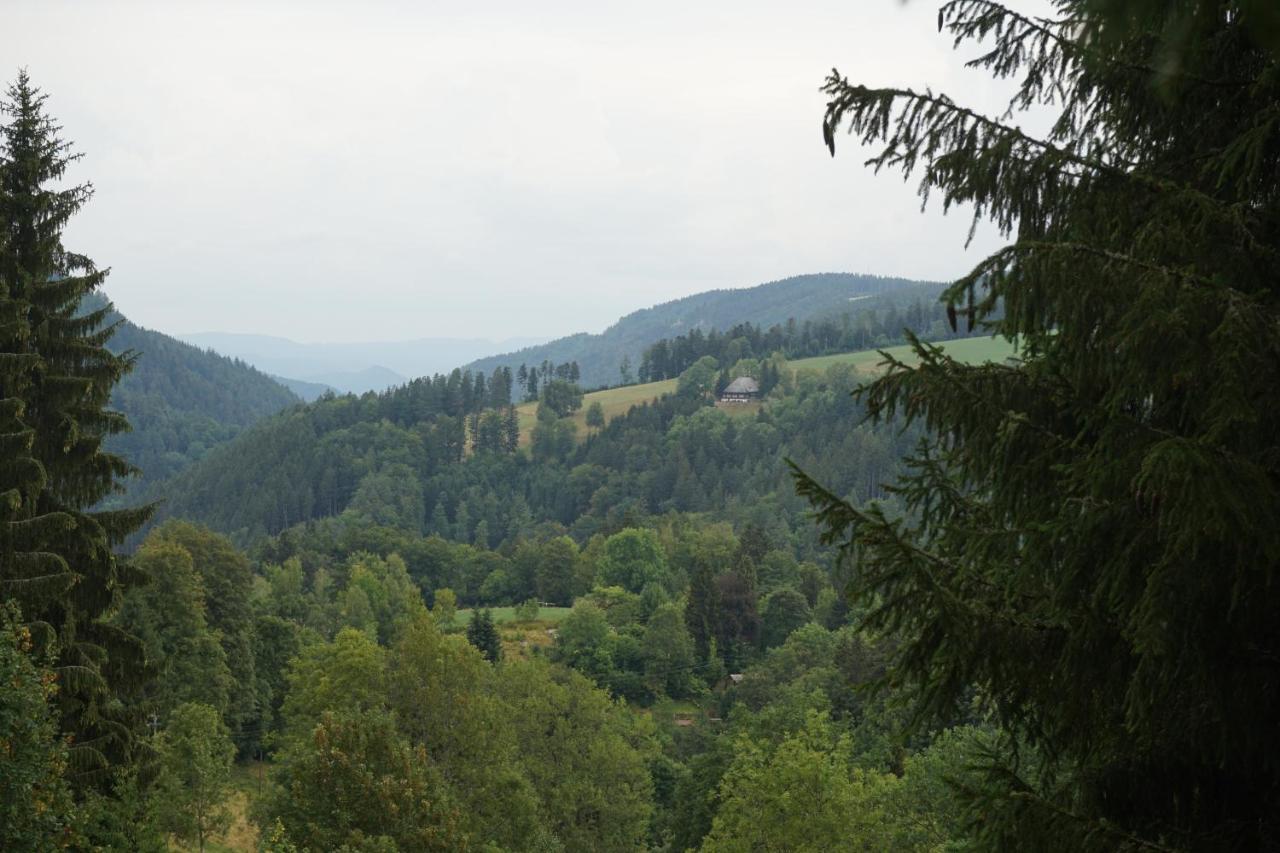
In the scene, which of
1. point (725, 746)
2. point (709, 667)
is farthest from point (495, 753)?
point (709, 667)

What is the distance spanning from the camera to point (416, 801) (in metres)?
18.1

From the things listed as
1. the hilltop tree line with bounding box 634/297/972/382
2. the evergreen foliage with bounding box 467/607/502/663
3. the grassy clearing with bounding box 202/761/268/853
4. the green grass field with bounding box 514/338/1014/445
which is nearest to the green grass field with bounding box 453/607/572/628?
the evergreen foliage with bounding box 467/607/502/663

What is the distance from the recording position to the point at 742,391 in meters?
166

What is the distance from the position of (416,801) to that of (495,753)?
653 cm

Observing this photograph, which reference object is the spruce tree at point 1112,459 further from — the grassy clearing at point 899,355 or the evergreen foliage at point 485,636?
the grassy clearing at point 899,355

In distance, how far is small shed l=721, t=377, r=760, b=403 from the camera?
16562 centimetres

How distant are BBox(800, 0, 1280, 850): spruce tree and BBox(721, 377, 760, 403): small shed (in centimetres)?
15988

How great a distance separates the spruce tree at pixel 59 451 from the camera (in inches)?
551

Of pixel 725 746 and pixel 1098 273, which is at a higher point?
pixel 1098 273

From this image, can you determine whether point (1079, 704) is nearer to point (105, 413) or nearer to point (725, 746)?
point (105, 413)

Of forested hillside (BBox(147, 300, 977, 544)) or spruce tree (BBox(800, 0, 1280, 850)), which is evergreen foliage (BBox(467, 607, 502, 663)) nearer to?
spruce tree (BBox(800, 0, 1280, 850))

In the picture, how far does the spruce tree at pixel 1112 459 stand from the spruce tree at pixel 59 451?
12411 mm

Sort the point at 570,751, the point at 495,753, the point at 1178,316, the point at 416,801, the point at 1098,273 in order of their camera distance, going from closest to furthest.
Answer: the point at 1178,316, the point at 1098,273, the point at 416,801, the point at 495,753, the point at 570,751

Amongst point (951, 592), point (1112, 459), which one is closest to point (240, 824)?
point (951, 592)
